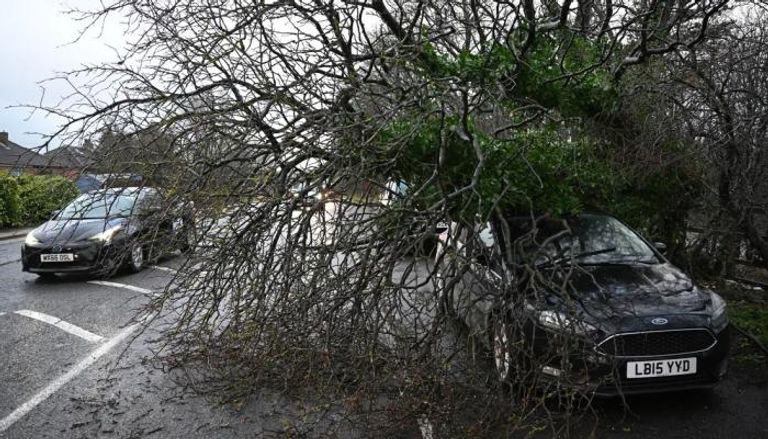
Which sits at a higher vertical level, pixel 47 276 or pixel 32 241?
pixel 32 241

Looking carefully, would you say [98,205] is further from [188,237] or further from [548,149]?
[548,149]

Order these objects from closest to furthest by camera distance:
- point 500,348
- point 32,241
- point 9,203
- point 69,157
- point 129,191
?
1. point 500,348
2. point 129,191
3. point 69,157
4. point 32,241
5. point 9,203

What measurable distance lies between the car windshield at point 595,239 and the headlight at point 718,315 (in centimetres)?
82

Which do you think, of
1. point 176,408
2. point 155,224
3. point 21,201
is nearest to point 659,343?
point 176,408

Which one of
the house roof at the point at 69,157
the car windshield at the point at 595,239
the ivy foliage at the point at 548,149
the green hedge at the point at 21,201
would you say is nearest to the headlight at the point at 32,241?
the house roof at the point at 69,157

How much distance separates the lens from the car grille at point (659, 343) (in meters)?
4.25

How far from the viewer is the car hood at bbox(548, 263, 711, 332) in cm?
429

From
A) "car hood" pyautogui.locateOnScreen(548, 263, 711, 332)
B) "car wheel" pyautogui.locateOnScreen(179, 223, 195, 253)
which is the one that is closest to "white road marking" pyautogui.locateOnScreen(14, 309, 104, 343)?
"car wheel" pyautogui.locateOnScreen(179, 223, 195, 253)

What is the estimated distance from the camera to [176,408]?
4.78 metres

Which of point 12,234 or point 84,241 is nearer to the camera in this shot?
point 84,241

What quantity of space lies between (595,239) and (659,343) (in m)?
1.57

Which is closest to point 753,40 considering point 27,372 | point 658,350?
point 658,350

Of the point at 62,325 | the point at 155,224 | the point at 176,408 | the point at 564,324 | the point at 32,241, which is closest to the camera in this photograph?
the point at 564,324

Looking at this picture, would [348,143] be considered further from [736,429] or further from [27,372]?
[27,372]
